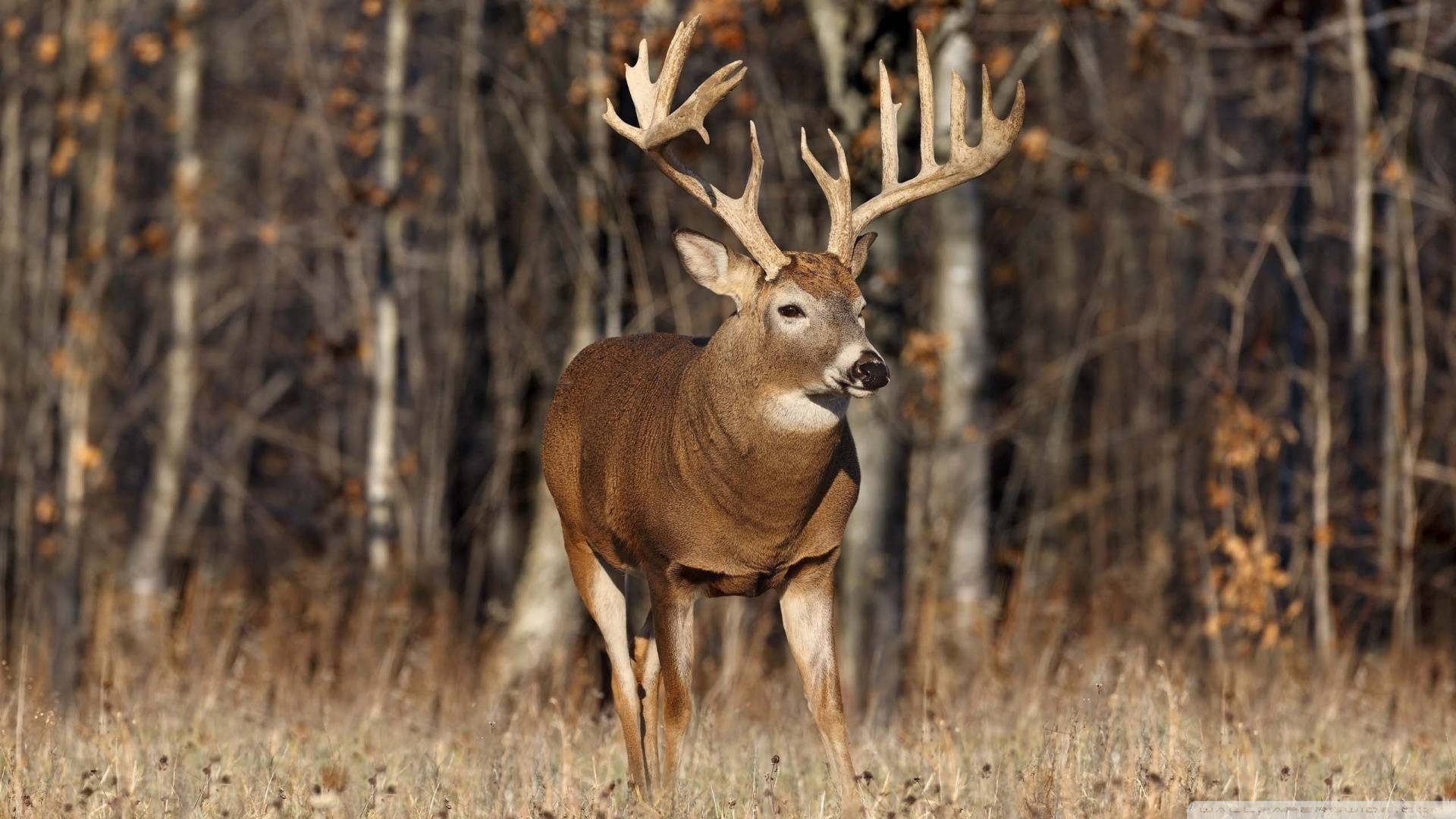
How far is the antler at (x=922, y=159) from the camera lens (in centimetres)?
605

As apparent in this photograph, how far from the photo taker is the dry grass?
5.27 metres

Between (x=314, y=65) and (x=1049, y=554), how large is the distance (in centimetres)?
657

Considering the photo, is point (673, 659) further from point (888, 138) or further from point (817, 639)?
point (888, 138)

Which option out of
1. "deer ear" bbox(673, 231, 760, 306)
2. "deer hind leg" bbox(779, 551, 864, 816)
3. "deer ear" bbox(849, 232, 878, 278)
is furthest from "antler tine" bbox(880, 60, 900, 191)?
"deer hind leg" bbox(779, 551, 864, 816)

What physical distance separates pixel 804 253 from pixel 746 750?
5.95ft

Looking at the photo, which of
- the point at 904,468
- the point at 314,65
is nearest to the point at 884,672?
the point at 904,468

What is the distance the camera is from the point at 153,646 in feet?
38.0

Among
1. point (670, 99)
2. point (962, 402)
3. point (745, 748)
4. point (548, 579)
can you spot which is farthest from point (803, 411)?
point (548, 579)

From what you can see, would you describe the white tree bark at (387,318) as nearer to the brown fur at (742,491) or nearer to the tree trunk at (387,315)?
the tree trunk at (387,315)

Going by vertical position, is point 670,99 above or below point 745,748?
above

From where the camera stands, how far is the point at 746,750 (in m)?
6.77

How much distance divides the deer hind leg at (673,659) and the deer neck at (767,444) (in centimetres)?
37

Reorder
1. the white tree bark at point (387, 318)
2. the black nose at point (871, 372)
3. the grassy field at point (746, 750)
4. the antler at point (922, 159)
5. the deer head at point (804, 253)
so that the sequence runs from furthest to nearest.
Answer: the white tree bark at point (387, 318) < the antler at point (922, 159) < the deer head at point (804, 253) < the black nose at point (871, 372) < the grassy field at point (746, 750)

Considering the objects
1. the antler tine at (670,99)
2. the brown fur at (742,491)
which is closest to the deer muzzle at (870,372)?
the brown fur at (742,491)
